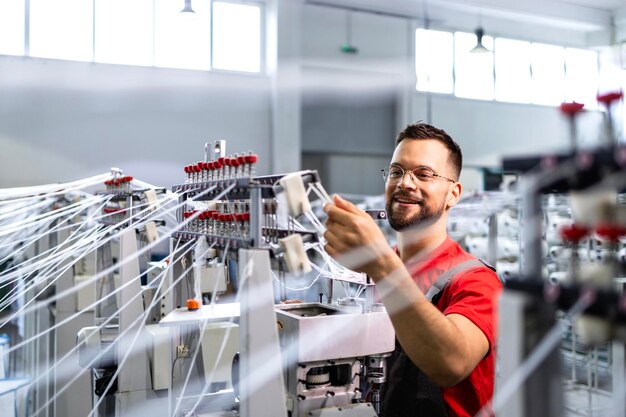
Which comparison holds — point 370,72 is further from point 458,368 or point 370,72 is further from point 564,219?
point 458,368

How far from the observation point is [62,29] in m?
7.66

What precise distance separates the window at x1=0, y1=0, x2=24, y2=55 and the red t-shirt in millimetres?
7379

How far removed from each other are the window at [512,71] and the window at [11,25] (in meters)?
7.26

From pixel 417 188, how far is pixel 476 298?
383 mm

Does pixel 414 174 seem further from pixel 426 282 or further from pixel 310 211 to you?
pixel 310 211

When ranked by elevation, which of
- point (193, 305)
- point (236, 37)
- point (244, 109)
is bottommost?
point (193, 305)

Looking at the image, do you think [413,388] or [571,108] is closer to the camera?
[571,108]

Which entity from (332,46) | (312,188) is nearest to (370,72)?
(332,46)

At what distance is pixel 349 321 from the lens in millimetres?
1471

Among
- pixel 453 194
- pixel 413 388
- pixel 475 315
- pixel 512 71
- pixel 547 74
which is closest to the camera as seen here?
pixel 475 315

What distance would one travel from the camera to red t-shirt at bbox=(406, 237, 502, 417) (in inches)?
61.5

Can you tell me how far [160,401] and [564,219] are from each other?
4404 millimetres

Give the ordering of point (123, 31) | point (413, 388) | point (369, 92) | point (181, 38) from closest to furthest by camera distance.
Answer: point (413, 388)
point (123, 31)
point (181, 38)
point (369, 92)

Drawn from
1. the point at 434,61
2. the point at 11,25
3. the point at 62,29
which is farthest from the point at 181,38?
the point at 434,61
